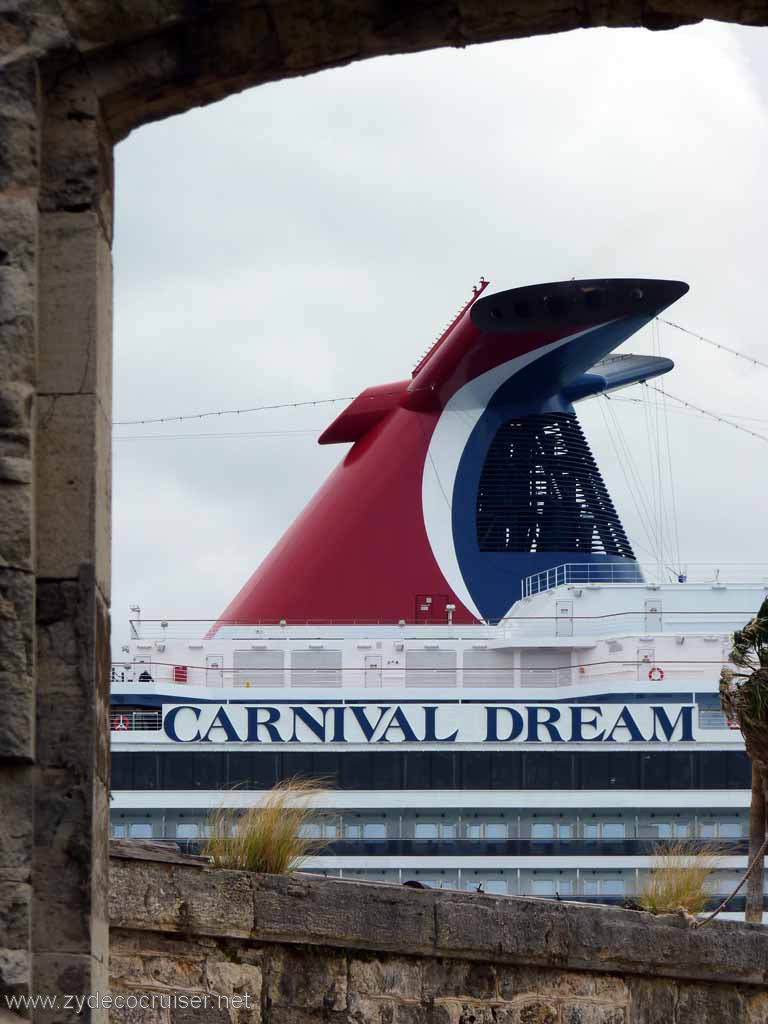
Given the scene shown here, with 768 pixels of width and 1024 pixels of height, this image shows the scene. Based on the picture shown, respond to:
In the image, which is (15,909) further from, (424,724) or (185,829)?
(185,829)

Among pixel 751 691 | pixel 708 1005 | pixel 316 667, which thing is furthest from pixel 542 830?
pixel 708 1005

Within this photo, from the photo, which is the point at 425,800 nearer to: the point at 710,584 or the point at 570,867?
the point at 570,867

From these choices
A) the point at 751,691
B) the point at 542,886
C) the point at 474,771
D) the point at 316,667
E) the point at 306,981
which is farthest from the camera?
the point at 316,667

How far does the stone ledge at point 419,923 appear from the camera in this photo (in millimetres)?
7082

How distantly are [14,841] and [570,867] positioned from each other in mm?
35071

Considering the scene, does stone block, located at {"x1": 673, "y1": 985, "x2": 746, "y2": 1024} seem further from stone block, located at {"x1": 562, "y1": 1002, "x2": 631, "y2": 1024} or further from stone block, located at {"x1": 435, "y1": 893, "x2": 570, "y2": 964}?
stone block, located at {"x1": 435, "y1": 893, "x2": 570, "y2": 964}

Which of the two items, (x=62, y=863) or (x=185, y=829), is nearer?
(x=62, y=863)

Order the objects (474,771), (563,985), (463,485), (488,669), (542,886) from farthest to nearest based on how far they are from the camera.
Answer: (463,485)
(488,669)
(474,771)
(542,886)
(563,985)

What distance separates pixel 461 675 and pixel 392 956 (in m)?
32.7

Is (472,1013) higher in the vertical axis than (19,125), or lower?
lower

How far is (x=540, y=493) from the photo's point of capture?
42438 mm

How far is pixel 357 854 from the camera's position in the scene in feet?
126

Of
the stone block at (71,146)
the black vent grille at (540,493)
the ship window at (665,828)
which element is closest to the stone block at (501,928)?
the stone block at (71,146)

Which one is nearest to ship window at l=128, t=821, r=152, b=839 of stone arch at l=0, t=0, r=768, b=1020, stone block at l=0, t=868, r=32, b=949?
stone arch at l=0, t=0, r=768, b=1020
